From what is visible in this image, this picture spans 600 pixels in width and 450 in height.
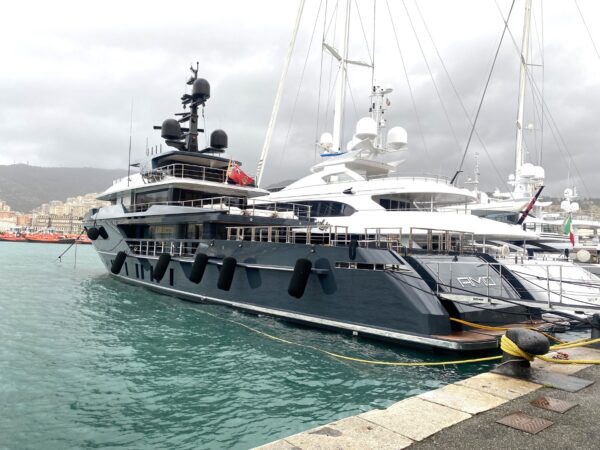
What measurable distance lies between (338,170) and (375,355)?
53.1ft

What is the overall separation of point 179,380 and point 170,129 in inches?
716

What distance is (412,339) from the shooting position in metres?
10.1

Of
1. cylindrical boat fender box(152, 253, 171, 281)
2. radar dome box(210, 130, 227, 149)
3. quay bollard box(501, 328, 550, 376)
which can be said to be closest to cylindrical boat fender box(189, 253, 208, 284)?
cylindrical boat fender box(152, 253, 171, 281)

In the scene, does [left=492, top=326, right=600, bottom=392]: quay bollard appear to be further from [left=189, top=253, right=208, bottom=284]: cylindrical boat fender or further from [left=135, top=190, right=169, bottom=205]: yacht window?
[left=135, top=190, right=169, bottom=205]: yacht window

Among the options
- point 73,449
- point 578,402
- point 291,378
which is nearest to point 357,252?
point 291,378

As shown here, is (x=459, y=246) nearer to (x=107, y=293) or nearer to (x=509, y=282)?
(x=509, y=282)

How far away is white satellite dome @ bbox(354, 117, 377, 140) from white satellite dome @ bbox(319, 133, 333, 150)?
7.32 meters

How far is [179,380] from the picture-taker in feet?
26.7

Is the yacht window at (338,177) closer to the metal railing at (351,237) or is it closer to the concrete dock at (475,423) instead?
the metal railing at (351,237)

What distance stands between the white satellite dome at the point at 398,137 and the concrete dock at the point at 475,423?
2091 centimetres

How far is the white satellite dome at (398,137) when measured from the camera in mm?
24969

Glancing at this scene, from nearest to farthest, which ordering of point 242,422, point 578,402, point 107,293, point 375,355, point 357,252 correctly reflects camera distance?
point 578,402
point 242,422
point 375,355
point 357,252
point 107,293

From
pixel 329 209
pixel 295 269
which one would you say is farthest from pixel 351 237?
pixel 329 209

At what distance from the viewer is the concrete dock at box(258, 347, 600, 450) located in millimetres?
3930
